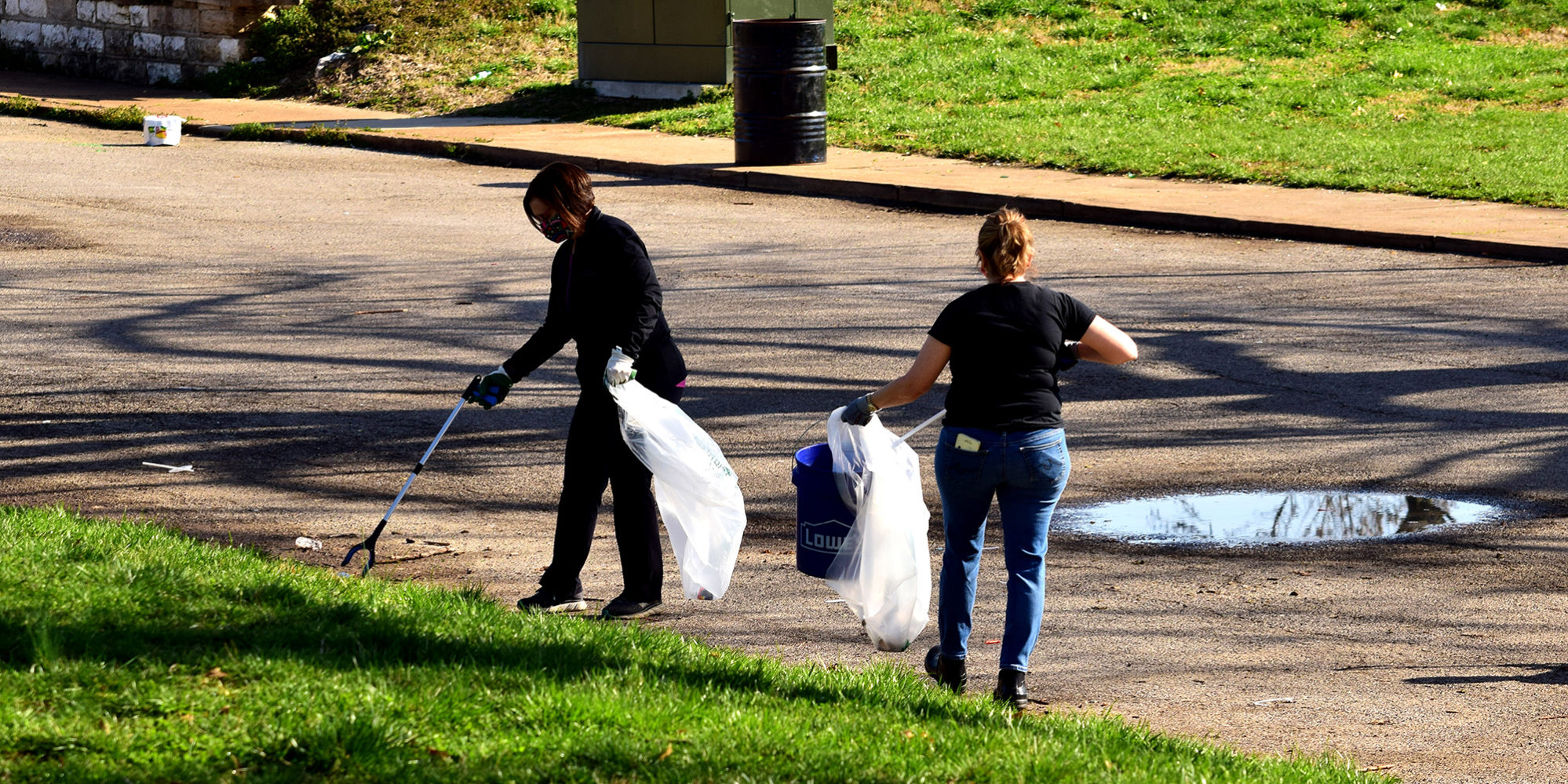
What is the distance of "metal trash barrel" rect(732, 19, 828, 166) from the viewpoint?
18469mm

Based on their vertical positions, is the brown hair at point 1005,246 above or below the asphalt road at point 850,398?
above

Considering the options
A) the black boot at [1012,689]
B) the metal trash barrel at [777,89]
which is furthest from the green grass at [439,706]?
the metal trash barrel at [777,89]

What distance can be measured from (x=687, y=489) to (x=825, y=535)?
62 centimetres

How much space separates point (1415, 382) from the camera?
9.44 metres

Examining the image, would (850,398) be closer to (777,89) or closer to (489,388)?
(489,388)

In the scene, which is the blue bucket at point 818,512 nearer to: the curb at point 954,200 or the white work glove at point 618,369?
the white work glove at point 618,369

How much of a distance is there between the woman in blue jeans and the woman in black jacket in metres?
1.24

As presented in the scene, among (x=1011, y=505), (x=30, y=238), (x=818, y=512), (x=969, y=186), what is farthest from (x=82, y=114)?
(x=1011, y=505)

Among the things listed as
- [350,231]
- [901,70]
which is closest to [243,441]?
[350,231]

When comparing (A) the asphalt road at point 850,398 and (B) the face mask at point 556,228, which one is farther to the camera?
(B) the face mask at point 556,228

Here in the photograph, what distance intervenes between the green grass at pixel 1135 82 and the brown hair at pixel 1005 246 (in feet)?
38.5

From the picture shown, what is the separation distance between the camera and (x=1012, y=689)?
517 cm

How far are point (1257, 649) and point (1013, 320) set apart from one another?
1528 mm

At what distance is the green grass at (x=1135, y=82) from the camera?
17906 mm
